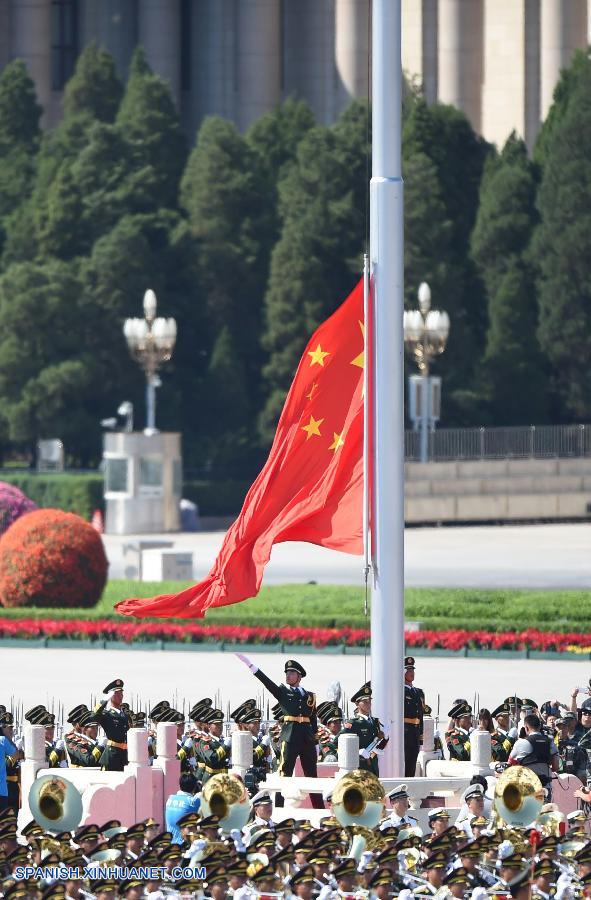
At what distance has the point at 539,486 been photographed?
56125mm

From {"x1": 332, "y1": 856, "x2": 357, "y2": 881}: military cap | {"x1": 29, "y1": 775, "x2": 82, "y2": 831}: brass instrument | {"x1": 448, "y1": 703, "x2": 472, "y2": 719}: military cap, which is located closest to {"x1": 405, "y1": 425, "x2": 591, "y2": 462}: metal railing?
{"x1": 448, "y1": 703, "x2": 472, "y2": 719}: military cap

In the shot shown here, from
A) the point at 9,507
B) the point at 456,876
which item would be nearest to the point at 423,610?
the point at 9,507

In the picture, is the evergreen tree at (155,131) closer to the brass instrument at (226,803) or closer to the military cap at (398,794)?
the military cap at (398,794)

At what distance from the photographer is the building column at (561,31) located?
70.9m

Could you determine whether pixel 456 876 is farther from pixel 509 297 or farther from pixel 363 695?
pixel 509 297

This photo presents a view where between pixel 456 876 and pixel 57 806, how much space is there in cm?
282

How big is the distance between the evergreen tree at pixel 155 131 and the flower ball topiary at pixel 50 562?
982 inches

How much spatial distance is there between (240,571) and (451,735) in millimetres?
2722

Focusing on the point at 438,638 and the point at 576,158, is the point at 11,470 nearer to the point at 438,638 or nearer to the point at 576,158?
the point at 576,158

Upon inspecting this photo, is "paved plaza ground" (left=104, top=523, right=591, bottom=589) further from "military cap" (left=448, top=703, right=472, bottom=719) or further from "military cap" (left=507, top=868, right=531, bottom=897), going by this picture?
"military cap" (left=507, top=868, right=531, bottom=897)

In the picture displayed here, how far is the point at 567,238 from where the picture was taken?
2215 inches

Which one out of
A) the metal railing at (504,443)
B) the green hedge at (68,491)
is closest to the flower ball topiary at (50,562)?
the green hedge at (68,491)

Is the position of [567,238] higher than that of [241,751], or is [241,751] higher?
[567,238]

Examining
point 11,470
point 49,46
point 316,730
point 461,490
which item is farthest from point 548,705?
point 49,46
